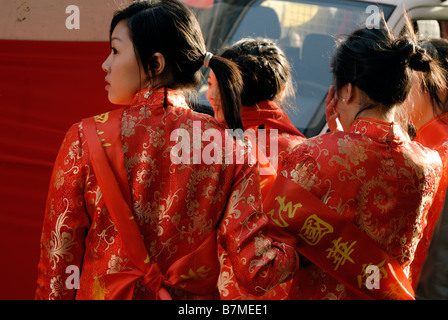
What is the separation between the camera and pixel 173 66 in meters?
1.47

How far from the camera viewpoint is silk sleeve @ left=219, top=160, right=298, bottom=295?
4.59 feet

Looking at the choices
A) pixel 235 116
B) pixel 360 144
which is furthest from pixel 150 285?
pixel 360 144

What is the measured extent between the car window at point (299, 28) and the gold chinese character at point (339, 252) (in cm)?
194

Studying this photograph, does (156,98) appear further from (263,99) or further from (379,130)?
(263,99)

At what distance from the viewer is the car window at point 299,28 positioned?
3520mm

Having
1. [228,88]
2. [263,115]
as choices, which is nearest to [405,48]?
[228,88]

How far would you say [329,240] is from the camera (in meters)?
1.53

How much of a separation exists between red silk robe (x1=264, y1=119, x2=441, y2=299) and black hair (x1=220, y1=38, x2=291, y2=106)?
0.60 m

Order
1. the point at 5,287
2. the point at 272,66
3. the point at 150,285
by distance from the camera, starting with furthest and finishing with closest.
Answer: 1. the point at 5,287
2. the point at 272,66
3. the point at 150,285

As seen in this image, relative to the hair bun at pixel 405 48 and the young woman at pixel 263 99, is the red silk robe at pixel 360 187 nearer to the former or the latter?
the hair bun at pixel 405 48

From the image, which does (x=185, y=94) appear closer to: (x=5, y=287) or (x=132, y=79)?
(x=132, y=79)

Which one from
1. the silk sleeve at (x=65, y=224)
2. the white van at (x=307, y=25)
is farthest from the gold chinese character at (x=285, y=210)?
the white van at (x=307, y=25)
